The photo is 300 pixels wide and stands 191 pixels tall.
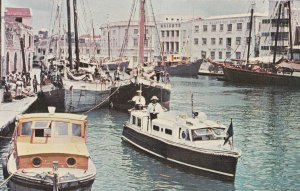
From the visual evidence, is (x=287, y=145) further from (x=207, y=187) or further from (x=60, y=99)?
(x=60, y=99)

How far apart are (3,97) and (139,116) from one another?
16198 mm

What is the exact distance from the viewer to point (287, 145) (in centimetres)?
3731

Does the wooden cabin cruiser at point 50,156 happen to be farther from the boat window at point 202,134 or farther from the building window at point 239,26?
the building window at point 239,26

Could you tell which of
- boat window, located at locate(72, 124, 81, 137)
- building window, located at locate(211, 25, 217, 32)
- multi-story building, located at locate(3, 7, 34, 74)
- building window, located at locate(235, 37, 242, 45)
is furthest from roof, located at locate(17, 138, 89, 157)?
building window, located at locate(211, 25, 217, 32)

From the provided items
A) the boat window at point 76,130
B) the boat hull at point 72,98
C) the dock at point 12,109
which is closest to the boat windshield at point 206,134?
the boat window at point 76,130

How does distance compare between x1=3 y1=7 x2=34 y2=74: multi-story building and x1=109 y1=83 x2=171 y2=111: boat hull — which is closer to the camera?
x1=109 y1=83 x2=171 y2=111: boat hull

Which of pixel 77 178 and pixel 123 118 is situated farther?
pixel 123 118

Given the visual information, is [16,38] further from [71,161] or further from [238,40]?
[238,40]

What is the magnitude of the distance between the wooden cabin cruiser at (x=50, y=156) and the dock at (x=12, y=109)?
33.6ft

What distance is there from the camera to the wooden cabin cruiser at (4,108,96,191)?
20.0m

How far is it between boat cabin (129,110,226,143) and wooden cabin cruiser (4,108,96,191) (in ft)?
21.8

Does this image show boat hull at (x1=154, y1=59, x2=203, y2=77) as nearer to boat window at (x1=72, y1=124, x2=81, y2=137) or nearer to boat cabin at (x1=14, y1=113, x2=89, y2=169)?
boat window at (x1=72, y1=124, x2=81, y2=137)

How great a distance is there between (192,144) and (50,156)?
8.67m

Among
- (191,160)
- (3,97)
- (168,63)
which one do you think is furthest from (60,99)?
(168,63)
